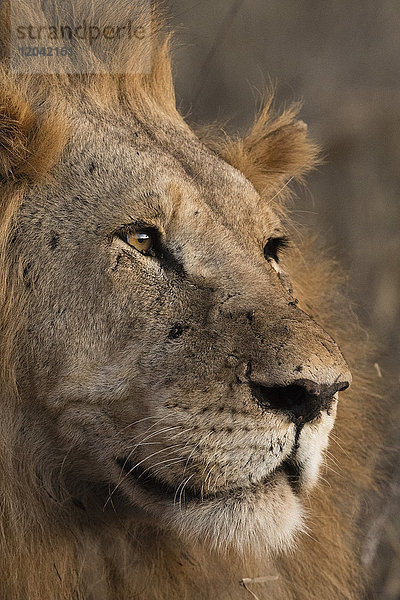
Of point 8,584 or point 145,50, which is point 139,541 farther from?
point 145,50

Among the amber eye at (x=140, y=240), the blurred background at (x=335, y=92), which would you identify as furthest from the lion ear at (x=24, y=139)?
the blurred background at (x=335, y=92)

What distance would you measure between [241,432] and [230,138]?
1.54 metres

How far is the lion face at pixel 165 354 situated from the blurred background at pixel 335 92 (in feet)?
10.3

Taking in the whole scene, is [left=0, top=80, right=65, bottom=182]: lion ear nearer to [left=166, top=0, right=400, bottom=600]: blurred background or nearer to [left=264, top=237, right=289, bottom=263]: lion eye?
[left=264, top=237, right=289, bottom=263]: lion eye

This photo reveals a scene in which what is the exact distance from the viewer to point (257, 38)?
10.3m

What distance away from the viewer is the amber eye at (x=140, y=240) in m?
2.42

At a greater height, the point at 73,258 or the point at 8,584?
the point at 73,258

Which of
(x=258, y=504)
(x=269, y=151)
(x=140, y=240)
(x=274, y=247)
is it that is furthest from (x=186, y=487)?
(x=269, y=151)

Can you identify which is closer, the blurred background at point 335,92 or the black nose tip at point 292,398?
the black nose tip at point 292,398

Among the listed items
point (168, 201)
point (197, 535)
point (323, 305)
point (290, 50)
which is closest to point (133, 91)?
point (168, 201)

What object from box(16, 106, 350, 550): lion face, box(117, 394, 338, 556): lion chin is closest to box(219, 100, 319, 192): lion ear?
box(16, 106, 350, 550): lion face

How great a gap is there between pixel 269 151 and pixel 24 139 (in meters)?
1.14

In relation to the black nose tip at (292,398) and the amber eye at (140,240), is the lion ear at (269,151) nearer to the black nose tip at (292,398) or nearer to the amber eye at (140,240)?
the amber eye at (140,240)

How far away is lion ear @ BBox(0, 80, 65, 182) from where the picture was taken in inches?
91.2
